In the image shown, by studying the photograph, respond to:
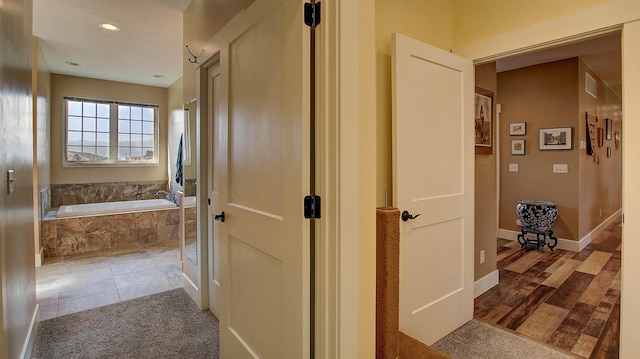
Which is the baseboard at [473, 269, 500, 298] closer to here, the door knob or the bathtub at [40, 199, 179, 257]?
the door knob

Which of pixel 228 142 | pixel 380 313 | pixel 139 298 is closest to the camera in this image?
pixel 380 313

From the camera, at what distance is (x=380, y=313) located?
167 centimetres

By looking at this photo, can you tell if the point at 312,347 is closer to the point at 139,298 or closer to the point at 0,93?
the point at 0,93

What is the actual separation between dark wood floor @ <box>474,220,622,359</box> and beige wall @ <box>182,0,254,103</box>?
296 cm

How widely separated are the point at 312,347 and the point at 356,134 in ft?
2.85

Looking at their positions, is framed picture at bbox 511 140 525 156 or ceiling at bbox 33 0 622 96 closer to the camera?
ceiling at bbox 33 0 622 96

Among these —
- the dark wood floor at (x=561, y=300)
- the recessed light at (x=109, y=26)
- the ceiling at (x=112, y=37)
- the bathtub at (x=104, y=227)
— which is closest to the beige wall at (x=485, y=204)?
the dark wood floor at (x=561, y=300)

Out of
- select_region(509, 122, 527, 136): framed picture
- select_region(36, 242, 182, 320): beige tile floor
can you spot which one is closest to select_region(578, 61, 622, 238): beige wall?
select_region(509, 122, 527, 136): framed picture

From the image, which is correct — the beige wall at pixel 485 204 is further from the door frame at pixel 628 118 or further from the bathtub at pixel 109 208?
the bathtub at pixel 109 208

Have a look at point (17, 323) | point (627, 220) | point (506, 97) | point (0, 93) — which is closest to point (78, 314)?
point (17, 323)

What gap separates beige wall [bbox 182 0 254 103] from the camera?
2355mm

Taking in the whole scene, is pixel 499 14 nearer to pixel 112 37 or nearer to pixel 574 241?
pixel 574 241

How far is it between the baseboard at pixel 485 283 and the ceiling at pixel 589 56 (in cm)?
239

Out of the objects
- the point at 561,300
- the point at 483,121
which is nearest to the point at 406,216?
the point at 483,121
